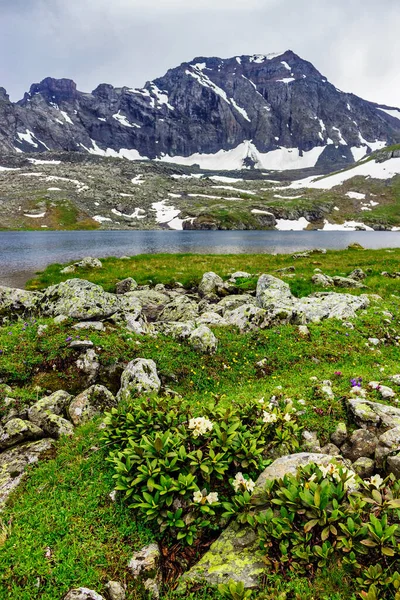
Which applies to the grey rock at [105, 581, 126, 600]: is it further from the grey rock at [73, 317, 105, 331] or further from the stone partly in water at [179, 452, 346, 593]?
the grey rock at [73, 317, 105, 331]

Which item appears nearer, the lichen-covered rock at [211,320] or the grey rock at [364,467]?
the grey rock at [364,467]

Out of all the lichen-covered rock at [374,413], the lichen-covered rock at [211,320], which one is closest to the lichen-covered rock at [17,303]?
the lichen-covered rock at [211,320]

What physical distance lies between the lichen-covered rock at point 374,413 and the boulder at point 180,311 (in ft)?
36.9

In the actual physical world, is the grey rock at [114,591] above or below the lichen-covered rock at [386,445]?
below

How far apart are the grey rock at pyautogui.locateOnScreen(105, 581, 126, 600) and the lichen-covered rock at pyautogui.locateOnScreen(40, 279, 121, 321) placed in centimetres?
1010

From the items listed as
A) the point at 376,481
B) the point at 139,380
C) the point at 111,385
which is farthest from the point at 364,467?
the point at 111,385

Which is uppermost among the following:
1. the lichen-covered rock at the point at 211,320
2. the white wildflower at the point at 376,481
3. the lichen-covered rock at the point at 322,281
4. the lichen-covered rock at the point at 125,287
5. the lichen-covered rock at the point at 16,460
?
the white wildflower at the point at 376,481

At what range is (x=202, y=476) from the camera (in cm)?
512

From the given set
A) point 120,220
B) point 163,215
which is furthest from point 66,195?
point 163,215

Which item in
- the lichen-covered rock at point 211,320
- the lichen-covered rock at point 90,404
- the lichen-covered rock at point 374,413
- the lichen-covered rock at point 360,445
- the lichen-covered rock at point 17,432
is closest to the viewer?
the lichen-covered rock at point 360,445

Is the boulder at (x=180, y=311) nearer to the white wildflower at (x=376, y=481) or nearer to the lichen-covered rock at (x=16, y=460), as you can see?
A: the lichen-covered rock at (x=16, y=460)

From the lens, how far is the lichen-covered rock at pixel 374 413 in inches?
262

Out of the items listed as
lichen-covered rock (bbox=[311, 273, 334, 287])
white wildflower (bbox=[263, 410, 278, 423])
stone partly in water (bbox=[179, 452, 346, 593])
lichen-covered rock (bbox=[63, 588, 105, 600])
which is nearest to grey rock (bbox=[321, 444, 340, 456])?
white wildflower (bbox=[263, 410, 278, 423])

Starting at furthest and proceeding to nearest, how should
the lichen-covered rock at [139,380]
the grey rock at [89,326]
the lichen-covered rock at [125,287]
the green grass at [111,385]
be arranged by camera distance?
the lichen-covered rock at [125,287] < the grey rock at [89,326] < the lichen-covered rock at [139,380] < the green grass at [111,385]
